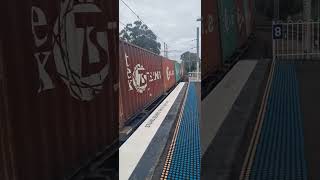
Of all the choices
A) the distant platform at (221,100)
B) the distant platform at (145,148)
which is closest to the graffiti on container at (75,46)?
the distant platform at (145,148)

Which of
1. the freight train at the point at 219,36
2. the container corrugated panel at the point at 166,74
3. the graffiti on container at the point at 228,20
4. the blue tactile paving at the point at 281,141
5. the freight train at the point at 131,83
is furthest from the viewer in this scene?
the container corrugated panel at the point at 166,74

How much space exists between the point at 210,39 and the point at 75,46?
18.6 ft

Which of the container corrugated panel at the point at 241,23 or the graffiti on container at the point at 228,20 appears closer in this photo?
the graffiti on container at the point at 228,20

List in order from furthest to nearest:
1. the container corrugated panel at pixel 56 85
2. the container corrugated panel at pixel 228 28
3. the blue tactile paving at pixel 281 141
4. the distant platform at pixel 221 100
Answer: the container corrugated panel at pixel 228 28 → the distant platform at pixel 221 100 → the blue tactile paving at pixel 281 141 → the container corrugated panel at pixel 56 85

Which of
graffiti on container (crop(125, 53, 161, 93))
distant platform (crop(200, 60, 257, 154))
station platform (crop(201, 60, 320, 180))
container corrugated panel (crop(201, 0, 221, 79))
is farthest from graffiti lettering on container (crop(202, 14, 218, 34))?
graffiti on container (crop(125, 53, 161, 93))

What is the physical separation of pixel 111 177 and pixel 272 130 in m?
2.83

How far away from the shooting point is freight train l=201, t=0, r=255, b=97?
1083 cm

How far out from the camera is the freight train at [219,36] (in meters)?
10.8

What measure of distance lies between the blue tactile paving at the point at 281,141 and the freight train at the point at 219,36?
5.79 feet

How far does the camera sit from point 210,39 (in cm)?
1111

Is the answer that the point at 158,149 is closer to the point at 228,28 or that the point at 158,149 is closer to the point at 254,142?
the point at 254,142

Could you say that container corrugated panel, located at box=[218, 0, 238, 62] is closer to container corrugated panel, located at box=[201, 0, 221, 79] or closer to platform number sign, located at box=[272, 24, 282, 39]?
container corrugated panel, located at box=[201, 0, 221, 79]

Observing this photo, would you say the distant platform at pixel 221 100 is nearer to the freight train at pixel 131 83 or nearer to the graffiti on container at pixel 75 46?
the graffiti on container at pixel 75 46

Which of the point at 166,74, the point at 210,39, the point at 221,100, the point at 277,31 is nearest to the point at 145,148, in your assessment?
the point at 221,100
